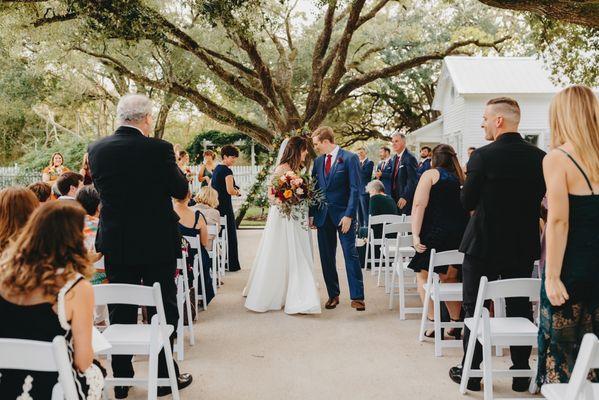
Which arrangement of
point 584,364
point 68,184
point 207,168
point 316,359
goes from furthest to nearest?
point 207,168 → point 68,184 → point 316,359 → point 584,364

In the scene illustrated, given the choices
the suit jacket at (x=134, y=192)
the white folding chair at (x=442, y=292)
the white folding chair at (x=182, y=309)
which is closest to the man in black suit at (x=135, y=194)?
the suit jacket at (x=134, y=192)

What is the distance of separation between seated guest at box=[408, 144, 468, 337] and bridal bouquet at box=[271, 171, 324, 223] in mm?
1468

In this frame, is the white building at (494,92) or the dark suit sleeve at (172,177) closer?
the dark suit sleeve at (172,177)

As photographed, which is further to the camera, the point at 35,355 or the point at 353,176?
the point at 353,176

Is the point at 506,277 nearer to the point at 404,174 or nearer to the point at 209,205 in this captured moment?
the point at 209,205

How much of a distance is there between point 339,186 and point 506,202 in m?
2.66

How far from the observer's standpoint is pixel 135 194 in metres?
3.80

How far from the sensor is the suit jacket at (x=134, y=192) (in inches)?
148

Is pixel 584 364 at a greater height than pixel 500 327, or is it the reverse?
pixel 584 364

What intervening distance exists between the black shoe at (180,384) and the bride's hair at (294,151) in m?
3.01

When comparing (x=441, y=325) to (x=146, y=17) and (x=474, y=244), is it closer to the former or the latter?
(x=474, y=244)

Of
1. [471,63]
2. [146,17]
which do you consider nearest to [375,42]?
[471,63]

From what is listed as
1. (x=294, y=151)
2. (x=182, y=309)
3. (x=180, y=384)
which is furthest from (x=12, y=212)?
(x=294, y=151)

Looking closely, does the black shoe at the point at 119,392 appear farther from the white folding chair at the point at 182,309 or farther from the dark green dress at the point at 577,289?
the dark green dress at the point at 577,289
